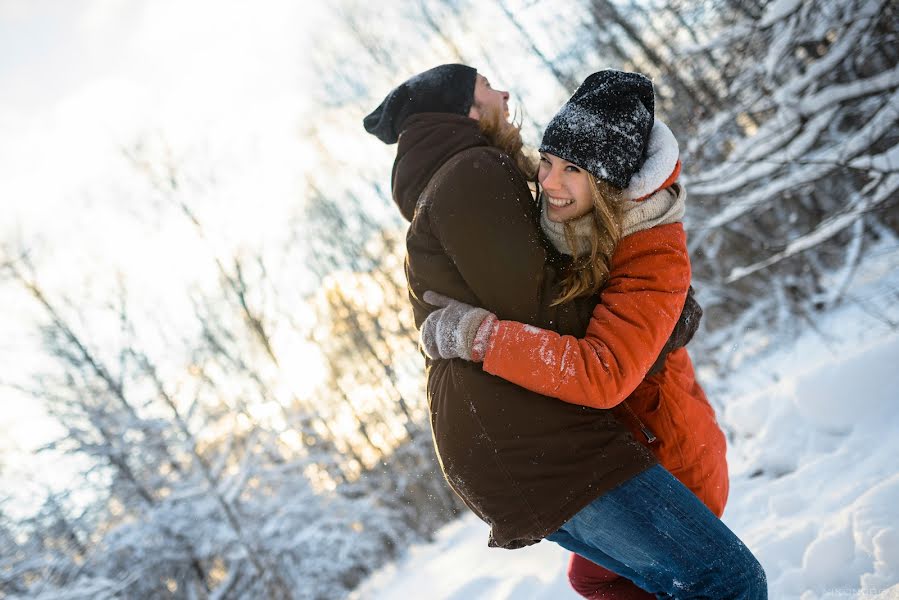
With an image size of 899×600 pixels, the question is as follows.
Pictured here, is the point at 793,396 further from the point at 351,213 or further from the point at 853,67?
the point at 351,213

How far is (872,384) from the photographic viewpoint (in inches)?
160

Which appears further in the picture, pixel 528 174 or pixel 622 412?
pixel 528 174

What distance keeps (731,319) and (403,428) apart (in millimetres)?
9434

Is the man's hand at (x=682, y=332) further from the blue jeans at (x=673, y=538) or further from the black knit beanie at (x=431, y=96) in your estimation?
the black knit beanie at (x=431, y=96)

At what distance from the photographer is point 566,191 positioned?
1.68 meters

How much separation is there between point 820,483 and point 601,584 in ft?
7.93

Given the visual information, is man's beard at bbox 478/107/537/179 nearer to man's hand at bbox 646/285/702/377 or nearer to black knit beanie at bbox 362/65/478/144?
black knit beanie at bbox 362/65/478/144

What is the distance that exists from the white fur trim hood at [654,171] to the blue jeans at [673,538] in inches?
29.4

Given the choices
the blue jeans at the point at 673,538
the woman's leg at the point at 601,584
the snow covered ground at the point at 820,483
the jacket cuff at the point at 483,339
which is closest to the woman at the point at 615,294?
the jacket cuff at the point at 483,339

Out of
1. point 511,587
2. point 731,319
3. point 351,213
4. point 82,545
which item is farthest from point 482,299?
point 351,213

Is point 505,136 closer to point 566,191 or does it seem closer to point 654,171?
point 566,191

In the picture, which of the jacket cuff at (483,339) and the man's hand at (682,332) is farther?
the man's hand at (682,332)

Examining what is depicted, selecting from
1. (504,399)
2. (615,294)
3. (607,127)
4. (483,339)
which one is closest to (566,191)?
(607,127)

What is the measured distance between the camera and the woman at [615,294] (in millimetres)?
1466
